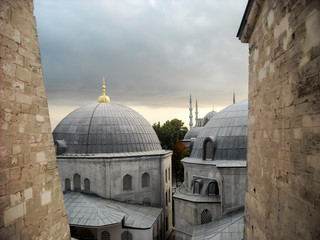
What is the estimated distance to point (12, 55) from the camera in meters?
3.92

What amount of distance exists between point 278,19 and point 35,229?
5189 millimetres

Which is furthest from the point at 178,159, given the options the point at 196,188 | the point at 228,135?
the point at 228,135

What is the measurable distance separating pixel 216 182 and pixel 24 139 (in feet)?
40.0

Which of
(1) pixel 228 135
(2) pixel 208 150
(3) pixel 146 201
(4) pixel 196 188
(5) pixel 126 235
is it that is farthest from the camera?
(3) pixel 146 201

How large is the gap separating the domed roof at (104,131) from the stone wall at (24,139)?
43.8ft

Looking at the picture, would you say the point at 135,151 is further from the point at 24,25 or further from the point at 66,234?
the point at 24,25

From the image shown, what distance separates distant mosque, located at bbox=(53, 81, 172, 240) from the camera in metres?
14.3

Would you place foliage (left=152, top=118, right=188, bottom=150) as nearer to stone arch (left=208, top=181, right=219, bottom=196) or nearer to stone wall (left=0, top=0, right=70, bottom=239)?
stone arch (left=208, top=181, right=219, bottom=196)

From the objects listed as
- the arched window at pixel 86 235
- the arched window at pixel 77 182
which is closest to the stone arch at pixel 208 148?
the arched window at pixel 86 235

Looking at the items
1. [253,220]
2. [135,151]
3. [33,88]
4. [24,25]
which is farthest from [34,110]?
[135,151]

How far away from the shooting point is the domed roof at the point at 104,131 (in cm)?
1809

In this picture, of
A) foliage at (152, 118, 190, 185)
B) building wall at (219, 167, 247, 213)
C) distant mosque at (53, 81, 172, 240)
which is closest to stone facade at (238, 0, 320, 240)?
building wall at (219, 167, 247, 213)

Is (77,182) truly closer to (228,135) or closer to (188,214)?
(188,214)

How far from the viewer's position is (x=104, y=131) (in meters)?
18.6
